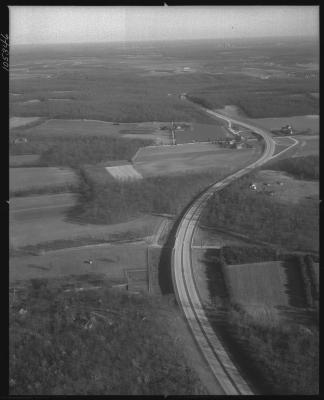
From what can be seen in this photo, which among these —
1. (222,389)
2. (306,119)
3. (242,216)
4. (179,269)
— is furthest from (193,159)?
(222,389)

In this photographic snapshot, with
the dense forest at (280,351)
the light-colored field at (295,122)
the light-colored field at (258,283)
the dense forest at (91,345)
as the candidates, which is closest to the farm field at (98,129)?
the light-colored field at (295,122)

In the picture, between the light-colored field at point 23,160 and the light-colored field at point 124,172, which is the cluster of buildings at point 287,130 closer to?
the light-colored field at point 124,172

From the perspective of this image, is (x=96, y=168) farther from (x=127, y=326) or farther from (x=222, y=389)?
(x=222, y=389)

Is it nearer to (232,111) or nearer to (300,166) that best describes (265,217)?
(300,166)

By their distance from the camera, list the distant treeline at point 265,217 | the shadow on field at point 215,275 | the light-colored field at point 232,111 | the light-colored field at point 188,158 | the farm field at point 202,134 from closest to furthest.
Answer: the shadow on field at point 215,275 → the distant treeline at point 265,217 → the light-colored field at point 188,158 → the farm field at point 202,134 → the light-colored field at point 232,111

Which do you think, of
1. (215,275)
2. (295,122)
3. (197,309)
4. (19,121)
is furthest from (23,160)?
(295,122)
